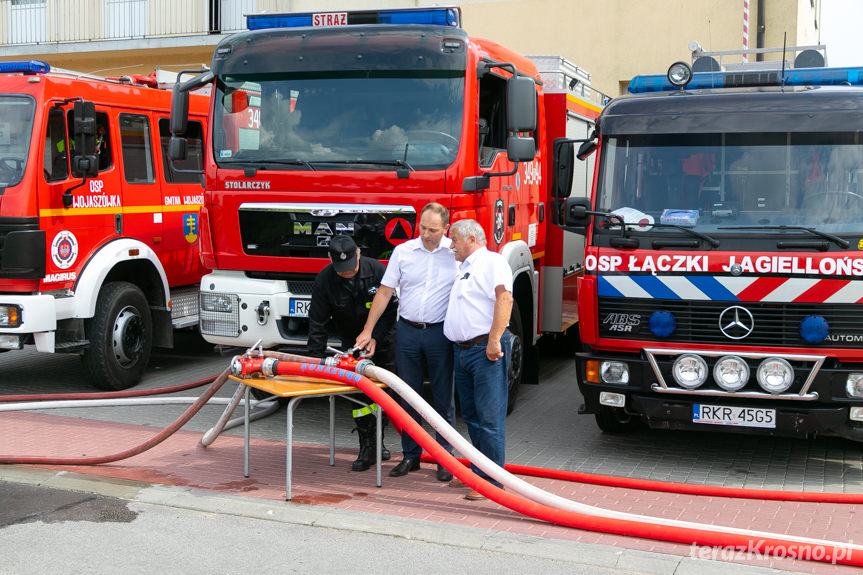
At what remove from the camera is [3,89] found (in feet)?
28.9

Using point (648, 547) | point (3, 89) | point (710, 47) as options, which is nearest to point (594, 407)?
point (648, 547)

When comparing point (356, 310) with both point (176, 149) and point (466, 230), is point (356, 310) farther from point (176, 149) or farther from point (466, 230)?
point (176, 149)

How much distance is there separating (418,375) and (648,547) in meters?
2.04

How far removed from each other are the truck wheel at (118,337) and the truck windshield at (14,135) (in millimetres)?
1435

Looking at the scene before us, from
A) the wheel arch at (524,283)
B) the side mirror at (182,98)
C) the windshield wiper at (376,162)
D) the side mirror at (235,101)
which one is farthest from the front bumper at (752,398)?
the side mirror at (182,98)

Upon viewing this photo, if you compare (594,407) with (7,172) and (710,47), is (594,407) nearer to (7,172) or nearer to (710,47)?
(7,172)

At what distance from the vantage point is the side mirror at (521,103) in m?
7.58

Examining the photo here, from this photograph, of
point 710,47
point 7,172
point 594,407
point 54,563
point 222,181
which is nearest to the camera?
point 54,563

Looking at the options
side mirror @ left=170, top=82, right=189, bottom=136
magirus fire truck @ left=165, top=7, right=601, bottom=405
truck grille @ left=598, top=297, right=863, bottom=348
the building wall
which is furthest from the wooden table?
the building wall

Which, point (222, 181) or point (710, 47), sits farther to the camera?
point (710, 47)

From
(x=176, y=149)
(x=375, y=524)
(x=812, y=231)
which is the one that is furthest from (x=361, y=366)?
(x=176, y=149)

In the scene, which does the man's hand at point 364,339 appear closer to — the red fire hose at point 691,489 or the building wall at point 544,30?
the red fire hose at point 691,489

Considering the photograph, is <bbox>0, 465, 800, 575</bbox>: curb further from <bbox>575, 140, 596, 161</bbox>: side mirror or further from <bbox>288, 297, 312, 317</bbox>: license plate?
<bbox>575, 140, 596, 161</bbox>: side mirror

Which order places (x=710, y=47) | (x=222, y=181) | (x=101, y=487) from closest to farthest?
(x=101, y=487)
(x=222, y=181)
(x=710, y=47)
